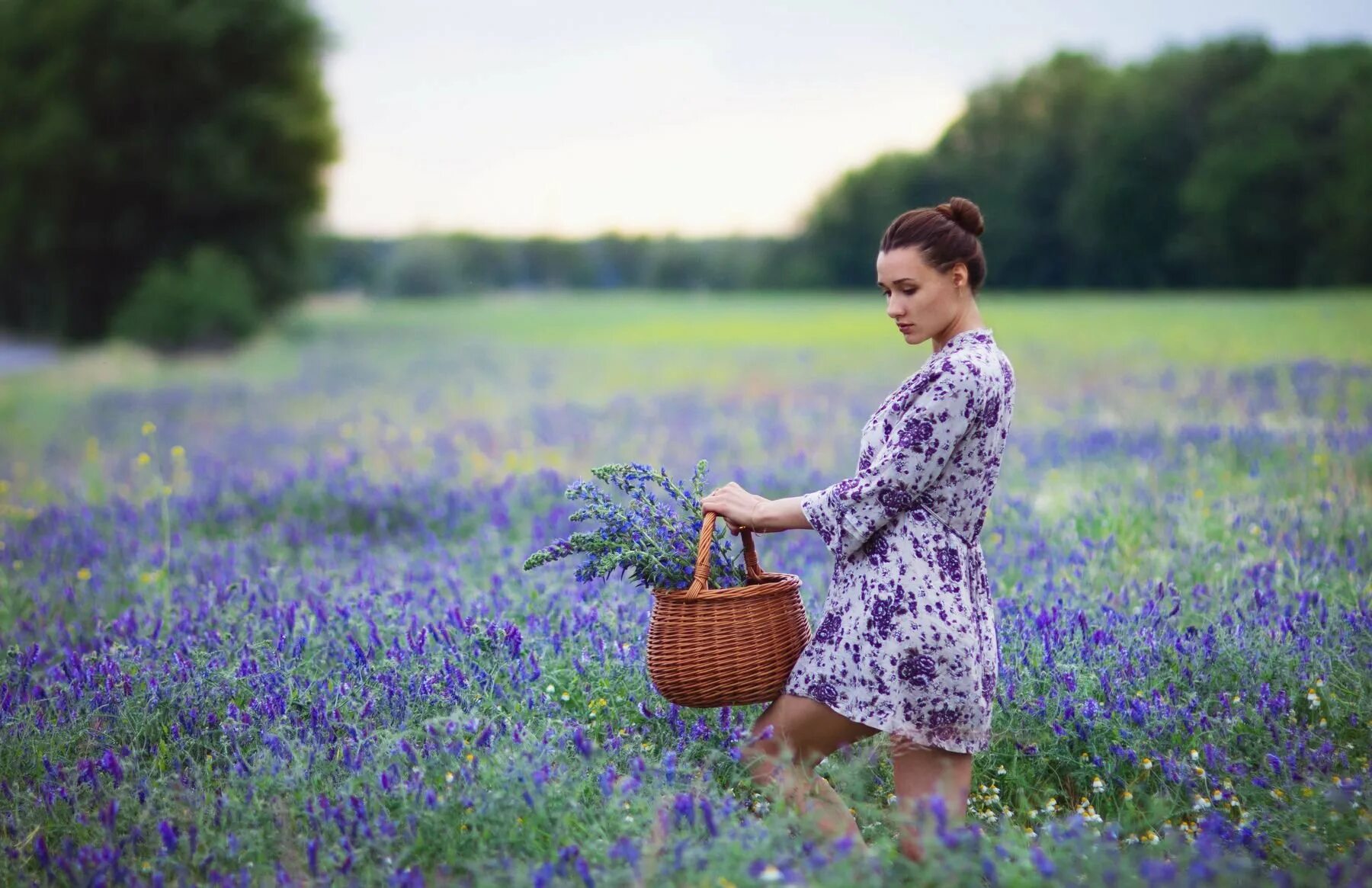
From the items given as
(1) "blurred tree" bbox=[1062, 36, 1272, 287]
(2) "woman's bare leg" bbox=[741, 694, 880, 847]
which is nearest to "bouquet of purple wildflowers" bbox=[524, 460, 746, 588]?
(2) "woman's bare leg" bbox=[741, 694, 880, 847]

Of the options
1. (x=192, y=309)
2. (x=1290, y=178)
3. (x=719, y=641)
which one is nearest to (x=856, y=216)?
(x=1290, y=178)

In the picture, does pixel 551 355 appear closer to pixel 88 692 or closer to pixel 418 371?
pixel 418 371

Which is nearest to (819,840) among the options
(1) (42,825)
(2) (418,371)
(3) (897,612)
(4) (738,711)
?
(3) (897,612)

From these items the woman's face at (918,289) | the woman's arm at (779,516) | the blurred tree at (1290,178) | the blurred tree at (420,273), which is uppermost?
the blurred tree at (1290,178)

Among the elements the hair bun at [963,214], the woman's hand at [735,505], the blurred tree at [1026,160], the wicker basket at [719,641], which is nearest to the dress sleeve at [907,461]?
the woman's hand at [735,505]

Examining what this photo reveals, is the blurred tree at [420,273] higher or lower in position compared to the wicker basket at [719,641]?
higher

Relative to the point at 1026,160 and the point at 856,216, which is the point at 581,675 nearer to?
the point at 1026,160

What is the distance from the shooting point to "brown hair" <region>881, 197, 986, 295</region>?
2.88 m

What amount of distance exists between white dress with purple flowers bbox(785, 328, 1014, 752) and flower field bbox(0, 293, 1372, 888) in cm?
27

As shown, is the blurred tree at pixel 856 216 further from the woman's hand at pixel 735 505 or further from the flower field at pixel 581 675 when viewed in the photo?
the woman's hand at pixel 735 505

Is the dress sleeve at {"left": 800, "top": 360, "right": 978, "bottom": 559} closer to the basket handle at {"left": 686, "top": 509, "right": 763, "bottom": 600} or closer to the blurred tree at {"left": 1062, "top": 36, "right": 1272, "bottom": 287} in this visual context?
the basket handle at {"left": 686, "top": 509, "right": 763, "bottom": 600}

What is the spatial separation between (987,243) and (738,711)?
2030 inches

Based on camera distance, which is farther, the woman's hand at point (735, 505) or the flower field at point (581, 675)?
the woman's hand at point (735, 505)

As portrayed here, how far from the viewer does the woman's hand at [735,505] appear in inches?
116
